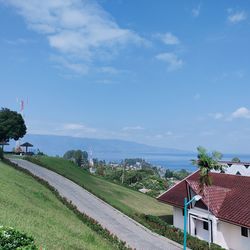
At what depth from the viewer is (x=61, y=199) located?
3562 cm

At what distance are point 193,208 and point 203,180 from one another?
10.8 ft

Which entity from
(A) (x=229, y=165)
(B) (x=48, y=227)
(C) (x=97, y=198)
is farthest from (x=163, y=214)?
(B) (x=48, y=227)

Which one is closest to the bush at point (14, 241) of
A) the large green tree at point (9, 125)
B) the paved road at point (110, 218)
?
the paved road at point (110, 218)

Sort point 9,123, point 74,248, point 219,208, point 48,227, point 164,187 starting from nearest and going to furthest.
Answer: point 74,248 < point 48,227 < point 219,208 < point 9,123 < point 164,187

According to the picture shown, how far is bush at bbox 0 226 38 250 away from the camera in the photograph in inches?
369

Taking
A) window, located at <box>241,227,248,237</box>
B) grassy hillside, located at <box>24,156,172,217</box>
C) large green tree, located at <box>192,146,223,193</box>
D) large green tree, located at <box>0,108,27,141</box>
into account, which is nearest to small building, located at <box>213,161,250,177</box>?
large green tree, located at <box>192,146,223,193</box>

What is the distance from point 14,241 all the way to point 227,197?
26413mm

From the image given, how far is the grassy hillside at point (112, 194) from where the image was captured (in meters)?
44.8

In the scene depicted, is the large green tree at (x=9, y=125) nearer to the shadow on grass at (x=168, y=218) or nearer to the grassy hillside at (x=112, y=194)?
the grassy hillside at (x=112, y=194)

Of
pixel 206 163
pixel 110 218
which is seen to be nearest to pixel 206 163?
pixel 206 163

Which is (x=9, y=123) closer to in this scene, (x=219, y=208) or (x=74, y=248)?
(x=219, y=208)

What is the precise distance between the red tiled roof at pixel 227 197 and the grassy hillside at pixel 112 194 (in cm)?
712

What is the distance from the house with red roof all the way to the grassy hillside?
786 cm

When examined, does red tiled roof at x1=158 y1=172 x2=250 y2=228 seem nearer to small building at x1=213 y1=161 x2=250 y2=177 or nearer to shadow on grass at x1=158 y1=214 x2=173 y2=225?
small building at x1=213 y1=161 x2=250 y2=177
